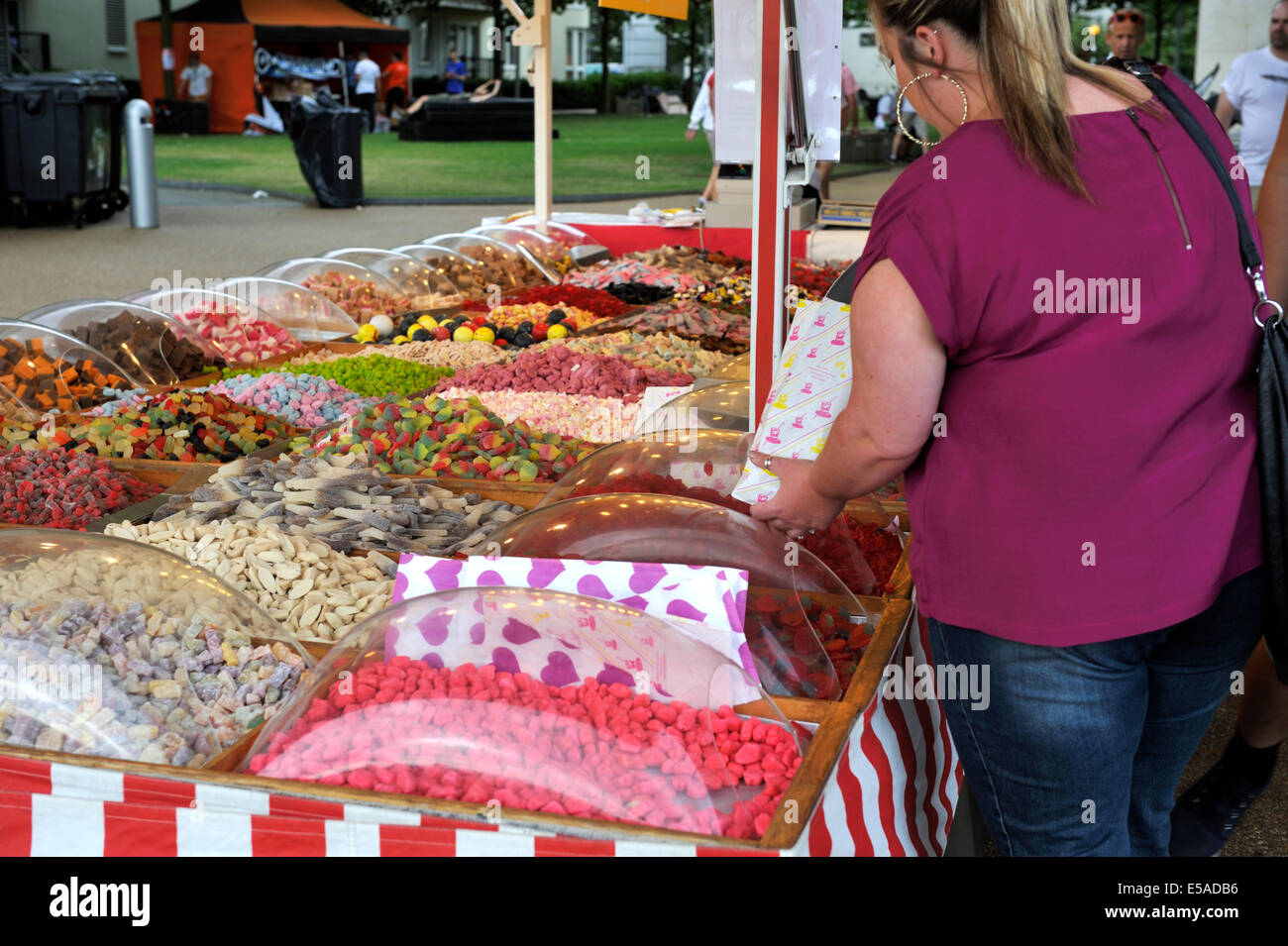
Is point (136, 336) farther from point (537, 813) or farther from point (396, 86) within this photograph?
point (396, 86)

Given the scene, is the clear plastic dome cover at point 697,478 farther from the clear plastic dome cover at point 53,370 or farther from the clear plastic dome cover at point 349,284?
the clear plastic dome cover at point 349,284

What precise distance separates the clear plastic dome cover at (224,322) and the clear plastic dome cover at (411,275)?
914mm

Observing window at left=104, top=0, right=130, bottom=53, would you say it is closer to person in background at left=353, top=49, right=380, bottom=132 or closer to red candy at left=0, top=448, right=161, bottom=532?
person in background at left=353, top=49, right=380, bottom=132

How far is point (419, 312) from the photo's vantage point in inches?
220

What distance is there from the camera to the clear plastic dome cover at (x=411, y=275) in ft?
19.5

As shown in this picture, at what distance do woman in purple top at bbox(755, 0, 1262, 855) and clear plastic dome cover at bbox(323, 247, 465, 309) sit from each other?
461cm

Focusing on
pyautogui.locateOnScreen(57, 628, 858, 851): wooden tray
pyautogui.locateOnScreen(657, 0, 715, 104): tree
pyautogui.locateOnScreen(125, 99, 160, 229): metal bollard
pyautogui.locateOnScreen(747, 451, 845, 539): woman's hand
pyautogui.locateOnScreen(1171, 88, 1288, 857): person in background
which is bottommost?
pyautogui.locateOnScreen(1171, 88, 1288, 857): person in background

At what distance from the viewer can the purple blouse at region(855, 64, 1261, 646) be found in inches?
52.7

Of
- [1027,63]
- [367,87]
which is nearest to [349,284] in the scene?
[1027,63]

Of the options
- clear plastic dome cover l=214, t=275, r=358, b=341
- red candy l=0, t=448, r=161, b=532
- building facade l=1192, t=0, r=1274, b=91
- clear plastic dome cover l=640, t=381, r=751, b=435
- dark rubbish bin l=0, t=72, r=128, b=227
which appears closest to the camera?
red candy l=0, t=448, r=161, b=532

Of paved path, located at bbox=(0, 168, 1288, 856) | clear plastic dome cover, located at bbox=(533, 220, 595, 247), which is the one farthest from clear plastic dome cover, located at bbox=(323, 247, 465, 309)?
paved path, located at bbox=(0, 168, 1288, 856)

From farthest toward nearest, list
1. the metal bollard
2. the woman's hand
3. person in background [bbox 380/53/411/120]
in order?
1. person in background [bbox 380/53/411/120]
2. the metal bollard
3. the woman's hand

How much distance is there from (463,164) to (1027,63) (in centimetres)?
2044

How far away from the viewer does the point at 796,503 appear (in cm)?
170
